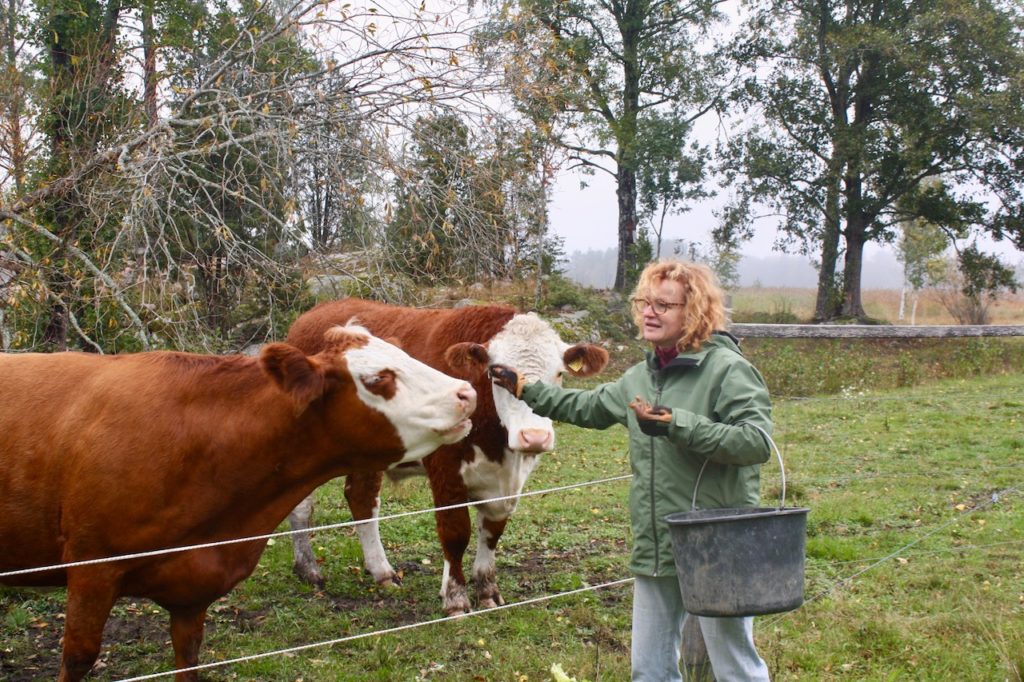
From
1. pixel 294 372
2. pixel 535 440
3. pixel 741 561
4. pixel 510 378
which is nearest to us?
pixel 741 561

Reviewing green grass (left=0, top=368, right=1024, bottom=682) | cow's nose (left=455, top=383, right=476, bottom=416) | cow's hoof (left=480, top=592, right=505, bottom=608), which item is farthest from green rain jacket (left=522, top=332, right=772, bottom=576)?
cow's hoof (left=480, top=592, right=505, bottom=608)

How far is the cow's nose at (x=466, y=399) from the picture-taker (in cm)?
389

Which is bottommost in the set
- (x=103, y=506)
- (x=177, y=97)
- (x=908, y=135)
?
(x=103, y=506)

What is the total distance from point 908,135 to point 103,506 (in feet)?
80.1

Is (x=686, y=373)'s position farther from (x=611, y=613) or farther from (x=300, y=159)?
→ (x=300, y=159)

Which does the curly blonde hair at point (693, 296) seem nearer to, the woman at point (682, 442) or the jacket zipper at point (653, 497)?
the woman at point (682, 442)

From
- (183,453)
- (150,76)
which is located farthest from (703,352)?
(150,76)

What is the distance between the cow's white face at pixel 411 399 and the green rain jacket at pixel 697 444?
84 cm

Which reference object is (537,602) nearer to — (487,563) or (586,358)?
(487,563)

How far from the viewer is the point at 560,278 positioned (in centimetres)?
2242

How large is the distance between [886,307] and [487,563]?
54.6 metres

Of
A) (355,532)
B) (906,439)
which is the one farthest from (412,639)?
(906,439)

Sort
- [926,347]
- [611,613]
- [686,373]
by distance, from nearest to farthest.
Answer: [686,373]
[611,613]
[926,347]

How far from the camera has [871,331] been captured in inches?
865
